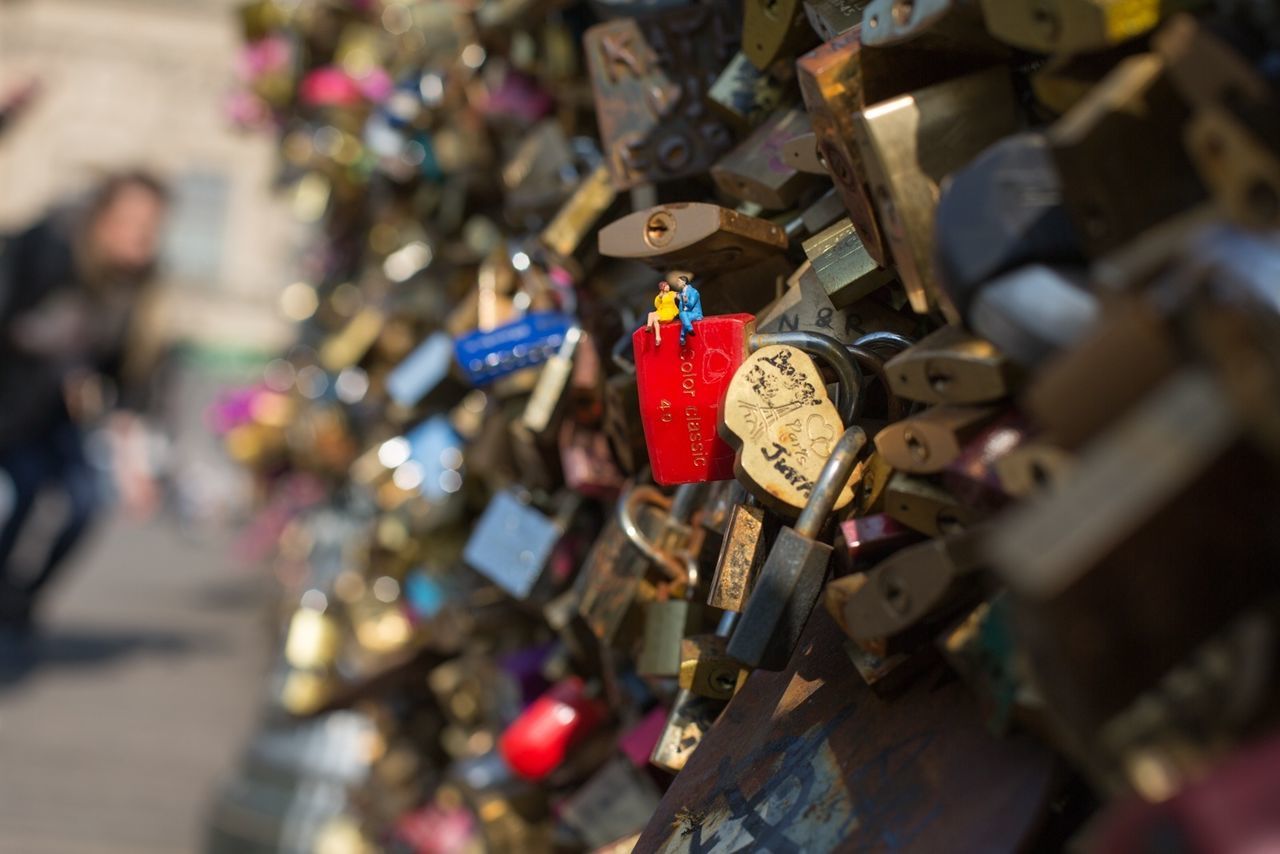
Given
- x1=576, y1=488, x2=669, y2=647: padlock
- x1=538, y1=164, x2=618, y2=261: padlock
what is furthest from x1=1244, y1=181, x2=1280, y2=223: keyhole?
x1=538, y1=164, x2=618, y2=261: padlock

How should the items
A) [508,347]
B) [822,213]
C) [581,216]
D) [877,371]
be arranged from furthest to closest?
[508,347]
[581,216]
[822,213]
[877,371]

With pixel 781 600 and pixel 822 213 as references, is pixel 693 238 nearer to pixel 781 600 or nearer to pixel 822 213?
pixel 822 213

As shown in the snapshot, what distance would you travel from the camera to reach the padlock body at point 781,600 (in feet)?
2.76

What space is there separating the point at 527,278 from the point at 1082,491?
3.86 feet

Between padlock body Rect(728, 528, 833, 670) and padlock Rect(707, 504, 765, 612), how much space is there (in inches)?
1.9

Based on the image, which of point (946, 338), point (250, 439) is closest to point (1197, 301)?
point (946, 338)

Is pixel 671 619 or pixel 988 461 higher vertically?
pixel 988 461

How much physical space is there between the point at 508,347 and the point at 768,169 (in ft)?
1.52

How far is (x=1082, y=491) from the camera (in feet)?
1.57

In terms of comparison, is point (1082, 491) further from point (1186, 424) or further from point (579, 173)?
point (579, 173)

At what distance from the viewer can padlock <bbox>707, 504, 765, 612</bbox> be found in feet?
3.00

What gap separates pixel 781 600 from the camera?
2.78 feet

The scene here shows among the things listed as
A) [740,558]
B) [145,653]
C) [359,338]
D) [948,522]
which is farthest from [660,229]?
[145,653]

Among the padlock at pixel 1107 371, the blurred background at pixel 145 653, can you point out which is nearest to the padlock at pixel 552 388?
the padlock at pixel 1107 371
